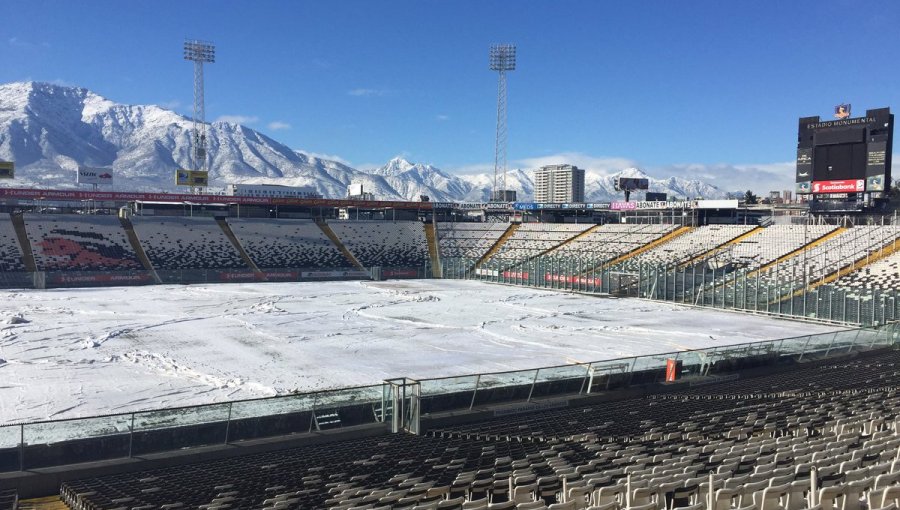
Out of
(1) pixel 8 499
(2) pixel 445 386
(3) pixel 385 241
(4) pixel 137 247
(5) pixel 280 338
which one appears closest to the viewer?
(1) pixel 8 499

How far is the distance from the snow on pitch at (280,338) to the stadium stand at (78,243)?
7102 mm

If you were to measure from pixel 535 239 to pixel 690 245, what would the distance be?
63.5 feet

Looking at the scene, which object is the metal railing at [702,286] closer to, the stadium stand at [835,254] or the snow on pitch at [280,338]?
the stadium stand at [835,254]

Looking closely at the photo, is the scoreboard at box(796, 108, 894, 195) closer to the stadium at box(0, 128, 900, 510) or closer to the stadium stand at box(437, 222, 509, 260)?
the stadium at box(0, 128, 900, 510)

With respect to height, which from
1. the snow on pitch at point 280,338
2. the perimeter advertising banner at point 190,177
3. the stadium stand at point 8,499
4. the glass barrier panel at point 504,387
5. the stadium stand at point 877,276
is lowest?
the snow on pitch at point 280,338

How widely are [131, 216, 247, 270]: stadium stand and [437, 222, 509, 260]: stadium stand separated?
2366cm

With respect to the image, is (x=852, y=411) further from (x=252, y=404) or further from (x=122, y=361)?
(x=122, y=361)

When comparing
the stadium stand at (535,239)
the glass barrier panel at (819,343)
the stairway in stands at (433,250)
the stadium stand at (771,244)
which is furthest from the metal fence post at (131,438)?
the stairway in stands at (433,250)

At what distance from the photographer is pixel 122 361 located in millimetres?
28859

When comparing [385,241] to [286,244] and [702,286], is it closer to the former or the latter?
[286,244]

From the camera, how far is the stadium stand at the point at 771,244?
2222 inches

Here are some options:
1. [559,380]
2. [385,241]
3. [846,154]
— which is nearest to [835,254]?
[846,154]

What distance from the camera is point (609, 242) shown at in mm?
72562

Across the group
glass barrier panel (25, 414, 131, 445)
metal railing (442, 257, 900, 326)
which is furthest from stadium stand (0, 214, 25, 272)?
glass barrier panel (25, 414, 131, 445)
